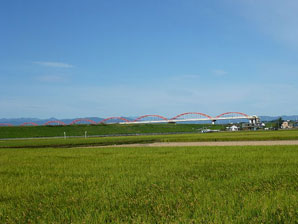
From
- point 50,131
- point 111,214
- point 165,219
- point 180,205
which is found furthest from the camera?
point 50,131

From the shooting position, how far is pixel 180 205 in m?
5.48

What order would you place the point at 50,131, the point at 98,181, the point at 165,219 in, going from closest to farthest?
the point at 165,219 → the point at 98,181 → the point at 50,131

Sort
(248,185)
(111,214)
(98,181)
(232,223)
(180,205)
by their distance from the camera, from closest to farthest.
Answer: (232,223)
(111,214)
(180,205)
(248,185)
(98,181)

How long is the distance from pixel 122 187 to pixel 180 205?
2.11 meters

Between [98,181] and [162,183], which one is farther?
[98,181]

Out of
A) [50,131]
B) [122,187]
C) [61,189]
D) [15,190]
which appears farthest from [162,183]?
[50,131]

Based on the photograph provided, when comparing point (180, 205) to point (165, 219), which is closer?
point (165, 219)

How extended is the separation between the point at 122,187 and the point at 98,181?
1.36 m

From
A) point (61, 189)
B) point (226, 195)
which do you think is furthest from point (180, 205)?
point (61, 189)

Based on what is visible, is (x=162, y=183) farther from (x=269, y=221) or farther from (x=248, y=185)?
(x=269, y=221)

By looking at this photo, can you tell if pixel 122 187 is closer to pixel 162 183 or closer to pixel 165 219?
pixel 162 183

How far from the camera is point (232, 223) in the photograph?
4.33m

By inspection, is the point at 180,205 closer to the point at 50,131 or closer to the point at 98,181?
the point at 98,181

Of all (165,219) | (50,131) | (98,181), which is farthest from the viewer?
(50,131)
